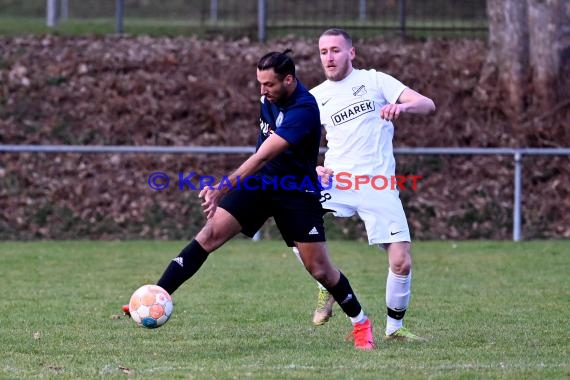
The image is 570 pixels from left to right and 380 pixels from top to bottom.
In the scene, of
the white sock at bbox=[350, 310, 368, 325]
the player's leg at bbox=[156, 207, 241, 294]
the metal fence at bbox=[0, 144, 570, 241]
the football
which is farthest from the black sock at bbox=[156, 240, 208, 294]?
the metal fence at bbox=[0, 144, 570, 241]

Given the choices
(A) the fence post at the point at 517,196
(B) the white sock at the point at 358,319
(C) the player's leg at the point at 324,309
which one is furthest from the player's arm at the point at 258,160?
(A) the fence post at the point at 517,196

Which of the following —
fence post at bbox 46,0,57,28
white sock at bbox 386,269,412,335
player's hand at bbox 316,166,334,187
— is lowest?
white sock at bbox 386,269,412,335

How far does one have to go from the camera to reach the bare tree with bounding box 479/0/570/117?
55.3 feet

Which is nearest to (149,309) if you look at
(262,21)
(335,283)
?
(335,283)

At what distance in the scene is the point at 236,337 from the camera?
7789 mm

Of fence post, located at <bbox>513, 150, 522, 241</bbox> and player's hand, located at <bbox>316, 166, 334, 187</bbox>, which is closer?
player's hand, located at <bbox>316, 166, 334, 187</bbox>

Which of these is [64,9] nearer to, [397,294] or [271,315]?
[271,315]

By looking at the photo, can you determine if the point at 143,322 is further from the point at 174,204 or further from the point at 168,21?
the point at 168,21

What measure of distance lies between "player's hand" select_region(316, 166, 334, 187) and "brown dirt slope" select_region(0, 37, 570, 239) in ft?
24.9

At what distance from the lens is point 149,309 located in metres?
6.86

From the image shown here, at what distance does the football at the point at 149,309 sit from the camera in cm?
686

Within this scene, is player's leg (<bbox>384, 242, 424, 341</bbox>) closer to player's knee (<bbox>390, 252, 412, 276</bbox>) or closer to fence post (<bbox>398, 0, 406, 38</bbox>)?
player's knee (<bbox>390, 252, 412, 276</bbox>)

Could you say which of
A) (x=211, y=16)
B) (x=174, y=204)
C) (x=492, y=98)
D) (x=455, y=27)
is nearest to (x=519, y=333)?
(x=174, y=204)

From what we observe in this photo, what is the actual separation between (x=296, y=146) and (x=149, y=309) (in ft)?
4.74
